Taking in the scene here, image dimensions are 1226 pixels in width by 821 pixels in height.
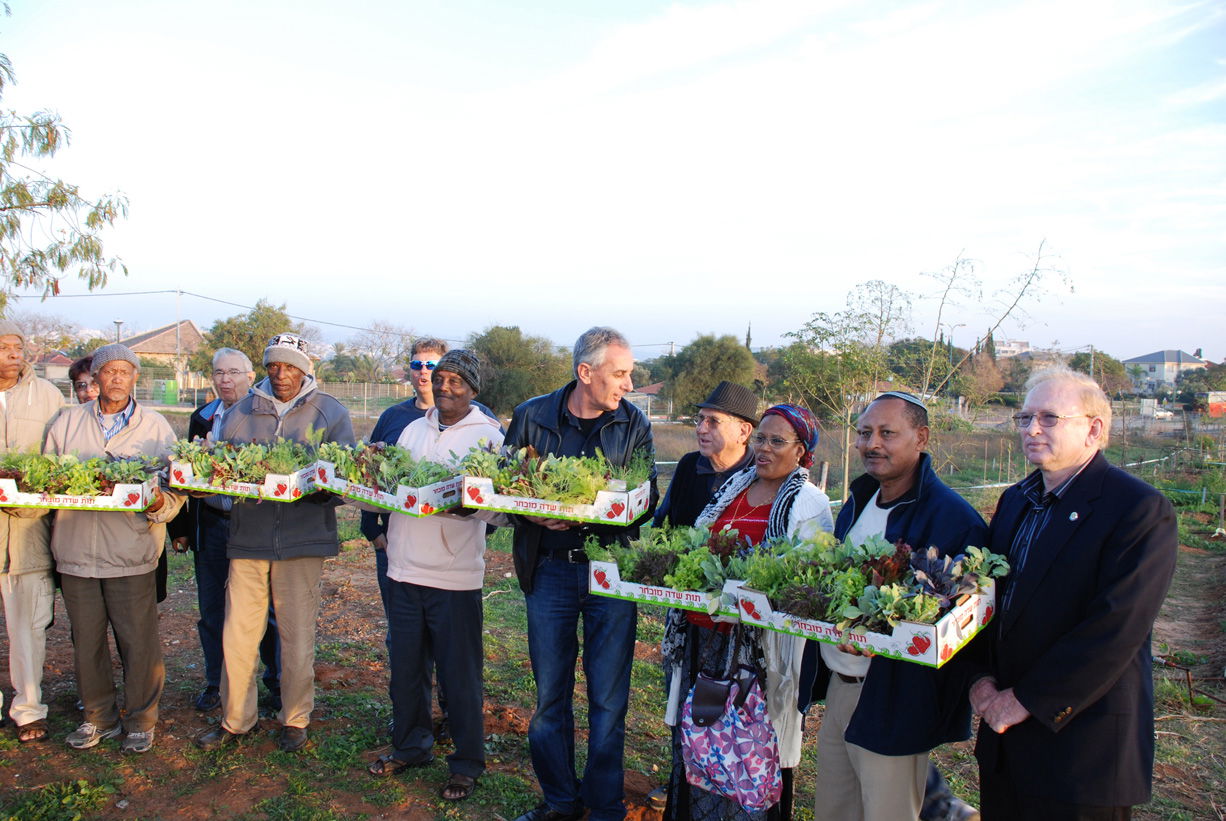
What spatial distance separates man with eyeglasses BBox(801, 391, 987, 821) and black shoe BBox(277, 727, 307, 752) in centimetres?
306

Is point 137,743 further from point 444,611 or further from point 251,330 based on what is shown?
point 251,330

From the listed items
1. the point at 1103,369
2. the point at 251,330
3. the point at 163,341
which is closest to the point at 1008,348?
the point at 1103,369

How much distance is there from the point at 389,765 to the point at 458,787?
1.61ft

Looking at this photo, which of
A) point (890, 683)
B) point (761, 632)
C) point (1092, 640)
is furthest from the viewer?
point (761, 632)

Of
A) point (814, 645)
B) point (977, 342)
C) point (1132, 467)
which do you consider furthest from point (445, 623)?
point (1132, 467)

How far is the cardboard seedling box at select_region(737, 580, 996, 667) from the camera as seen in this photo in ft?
8.34

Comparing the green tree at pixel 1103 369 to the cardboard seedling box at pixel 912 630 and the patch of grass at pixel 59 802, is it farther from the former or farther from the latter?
the patch of grass at pixel 59 802

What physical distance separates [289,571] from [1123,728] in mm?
4162

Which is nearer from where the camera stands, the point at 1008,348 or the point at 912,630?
the point at 912,630

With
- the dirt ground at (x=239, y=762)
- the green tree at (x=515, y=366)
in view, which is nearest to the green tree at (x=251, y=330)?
A: the green tree at (x=515, y=366)

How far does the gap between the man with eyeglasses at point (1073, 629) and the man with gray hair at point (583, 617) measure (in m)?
1.70

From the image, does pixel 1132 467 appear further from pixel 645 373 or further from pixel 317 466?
pixel 645 373

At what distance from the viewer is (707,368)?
2878cm

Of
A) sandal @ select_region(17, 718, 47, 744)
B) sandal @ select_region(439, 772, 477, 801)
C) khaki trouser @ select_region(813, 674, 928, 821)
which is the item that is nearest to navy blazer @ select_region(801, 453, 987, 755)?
khaki trouser @ select_region(813, 674, 928, 821)
